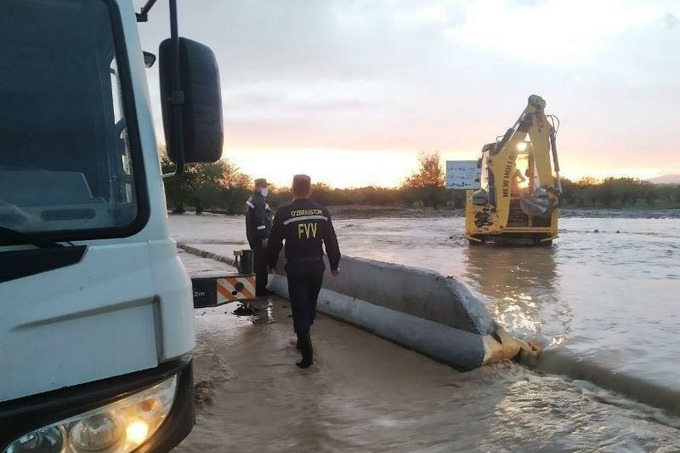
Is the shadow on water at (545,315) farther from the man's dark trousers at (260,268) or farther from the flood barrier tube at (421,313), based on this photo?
the man's dark trousers at (260,268)

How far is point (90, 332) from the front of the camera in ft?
6.57

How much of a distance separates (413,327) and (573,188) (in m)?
56.5

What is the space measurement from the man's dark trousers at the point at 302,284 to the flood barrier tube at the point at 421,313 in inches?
44.0

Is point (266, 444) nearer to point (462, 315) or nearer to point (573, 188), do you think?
point (462, 315)

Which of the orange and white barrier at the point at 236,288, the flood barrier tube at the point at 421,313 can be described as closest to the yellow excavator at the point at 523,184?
the flood barrier tube at the point at 421,313

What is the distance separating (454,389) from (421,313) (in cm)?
127

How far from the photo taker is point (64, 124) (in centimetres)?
227

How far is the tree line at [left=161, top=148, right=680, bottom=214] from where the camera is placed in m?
55.7

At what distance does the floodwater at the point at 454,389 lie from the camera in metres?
4.16

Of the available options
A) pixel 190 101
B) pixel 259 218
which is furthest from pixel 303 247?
pixel 259 218

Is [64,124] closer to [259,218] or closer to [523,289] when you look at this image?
[259,218]

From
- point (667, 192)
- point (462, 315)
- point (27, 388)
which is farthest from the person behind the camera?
point (667, 192)

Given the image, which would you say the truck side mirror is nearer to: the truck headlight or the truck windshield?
the truck windshield

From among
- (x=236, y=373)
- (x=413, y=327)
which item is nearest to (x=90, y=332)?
(x=236, y=373)
